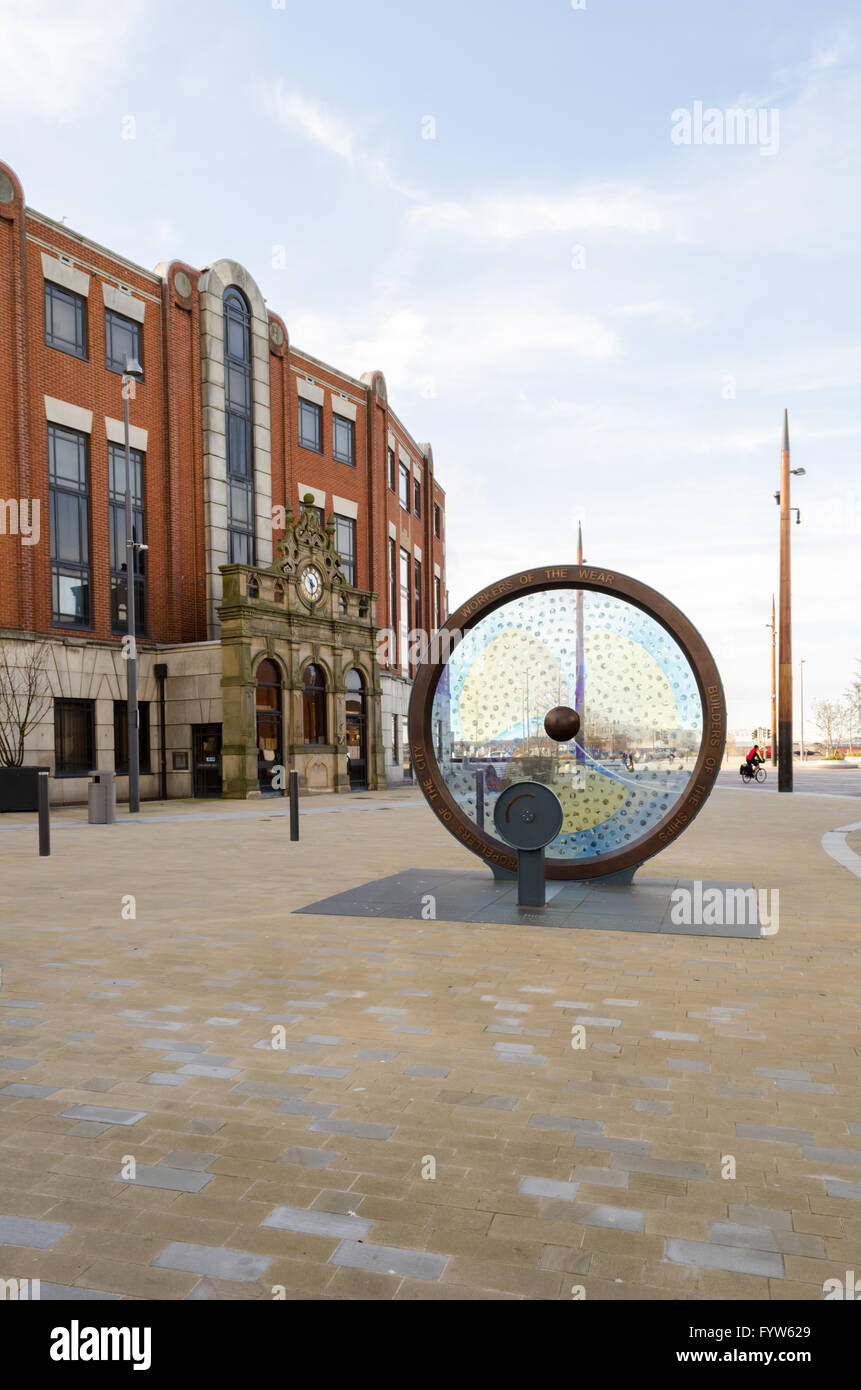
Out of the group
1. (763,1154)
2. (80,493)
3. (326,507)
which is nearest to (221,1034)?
(763,1154)

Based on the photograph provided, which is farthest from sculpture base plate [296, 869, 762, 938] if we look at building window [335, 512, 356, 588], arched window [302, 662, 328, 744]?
building window [335, 512, 356, 588]

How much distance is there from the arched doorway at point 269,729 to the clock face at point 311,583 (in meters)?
2.73

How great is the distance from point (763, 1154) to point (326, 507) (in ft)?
111

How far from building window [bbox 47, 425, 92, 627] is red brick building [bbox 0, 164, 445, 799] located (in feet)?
0.16

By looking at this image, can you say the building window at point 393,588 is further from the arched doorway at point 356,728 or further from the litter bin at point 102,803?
the litter bin at point 102,803

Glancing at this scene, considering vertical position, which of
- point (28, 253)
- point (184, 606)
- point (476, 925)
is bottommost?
point (476, 925)

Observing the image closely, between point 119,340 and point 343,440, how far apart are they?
37.1ft

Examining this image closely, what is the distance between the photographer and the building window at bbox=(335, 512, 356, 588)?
121 ft

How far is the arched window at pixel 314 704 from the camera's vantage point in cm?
2909

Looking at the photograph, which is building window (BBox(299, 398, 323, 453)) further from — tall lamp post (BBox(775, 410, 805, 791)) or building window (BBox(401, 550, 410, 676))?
tall lamp post (BBox(775, 410, 805, 791))

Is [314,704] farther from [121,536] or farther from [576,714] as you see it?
[576,714]

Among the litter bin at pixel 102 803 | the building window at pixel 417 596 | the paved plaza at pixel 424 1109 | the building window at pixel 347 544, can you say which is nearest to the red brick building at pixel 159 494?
the building window at pixel 347 544

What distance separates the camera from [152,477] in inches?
1122
